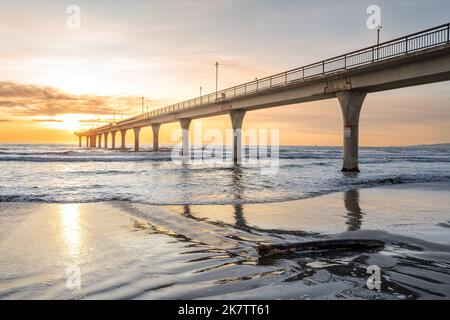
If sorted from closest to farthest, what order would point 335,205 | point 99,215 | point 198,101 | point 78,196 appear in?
point 99,215
point 335,205
point 78,196
point 198,101

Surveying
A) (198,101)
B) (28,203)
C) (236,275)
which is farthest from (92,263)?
(198,101)

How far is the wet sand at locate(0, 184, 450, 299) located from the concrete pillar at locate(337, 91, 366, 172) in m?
17.6

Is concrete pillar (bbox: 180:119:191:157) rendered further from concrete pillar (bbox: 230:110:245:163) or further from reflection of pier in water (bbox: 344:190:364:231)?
reflection of pier in water (bbox: 344:190:364:231)

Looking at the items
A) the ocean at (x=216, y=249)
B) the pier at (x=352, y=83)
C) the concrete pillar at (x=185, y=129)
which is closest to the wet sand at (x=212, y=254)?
the ocean at (x=216, y=249)

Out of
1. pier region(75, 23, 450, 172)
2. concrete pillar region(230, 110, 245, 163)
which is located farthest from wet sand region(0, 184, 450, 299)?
concrete pillar region(230, 110, 245, 163)

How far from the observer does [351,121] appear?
94.3 ft

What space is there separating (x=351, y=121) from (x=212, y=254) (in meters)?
24.9

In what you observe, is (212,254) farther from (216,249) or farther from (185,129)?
(185,129)

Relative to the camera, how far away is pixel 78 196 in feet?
49.5

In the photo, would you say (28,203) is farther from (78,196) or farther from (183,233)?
(183,233)

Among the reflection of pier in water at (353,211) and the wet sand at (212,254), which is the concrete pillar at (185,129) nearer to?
the reflection of pier in water at (353,211)

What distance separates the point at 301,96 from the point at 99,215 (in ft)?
86.5

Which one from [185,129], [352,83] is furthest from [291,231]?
[185,129]

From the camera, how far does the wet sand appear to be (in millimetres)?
4641
